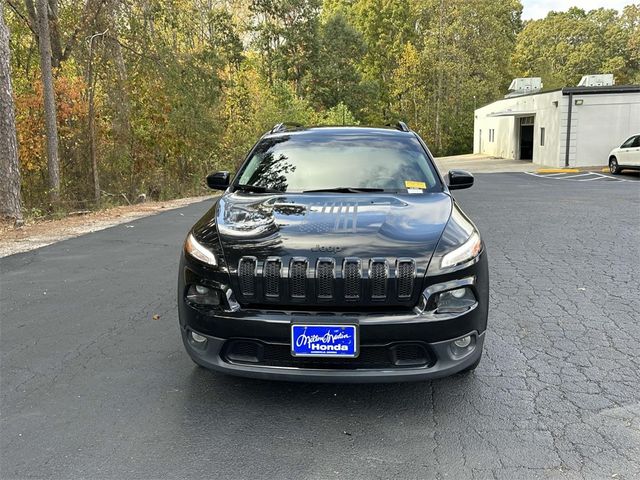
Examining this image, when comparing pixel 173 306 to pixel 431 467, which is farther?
pixel 173 306

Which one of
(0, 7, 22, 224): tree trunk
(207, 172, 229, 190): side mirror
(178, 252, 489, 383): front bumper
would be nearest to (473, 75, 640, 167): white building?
(0, 7, 22, 224): tree trunk

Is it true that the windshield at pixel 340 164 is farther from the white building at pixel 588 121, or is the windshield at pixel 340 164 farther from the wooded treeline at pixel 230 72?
the white building at pixel 588 121

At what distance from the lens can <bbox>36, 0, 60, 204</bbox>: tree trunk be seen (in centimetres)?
1371

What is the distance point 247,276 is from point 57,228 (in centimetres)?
824

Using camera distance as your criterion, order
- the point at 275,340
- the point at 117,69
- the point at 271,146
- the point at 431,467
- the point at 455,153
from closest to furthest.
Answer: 1. the point at 431,467
2. the point at 275,340
3. the point at 271,146
4. the point at 117,69
5. the point at 455,153

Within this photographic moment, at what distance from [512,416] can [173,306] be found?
10.4 feet

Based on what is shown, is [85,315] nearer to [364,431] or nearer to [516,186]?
[364,431]

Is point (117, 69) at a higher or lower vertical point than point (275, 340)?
higher

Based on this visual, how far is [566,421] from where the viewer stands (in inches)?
119

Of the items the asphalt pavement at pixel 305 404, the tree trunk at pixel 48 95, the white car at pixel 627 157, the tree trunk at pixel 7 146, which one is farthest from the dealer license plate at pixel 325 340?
the white car at pixel 627 157

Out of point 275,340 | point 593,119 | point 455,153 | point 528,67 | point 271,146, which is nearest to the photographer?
point 275,340

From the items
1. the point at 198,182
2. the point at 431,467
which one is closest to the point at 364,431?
the point at 431,467

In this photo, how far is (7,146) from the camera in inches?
402

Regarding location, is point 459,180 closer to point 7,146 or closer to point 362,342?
point 362,342
